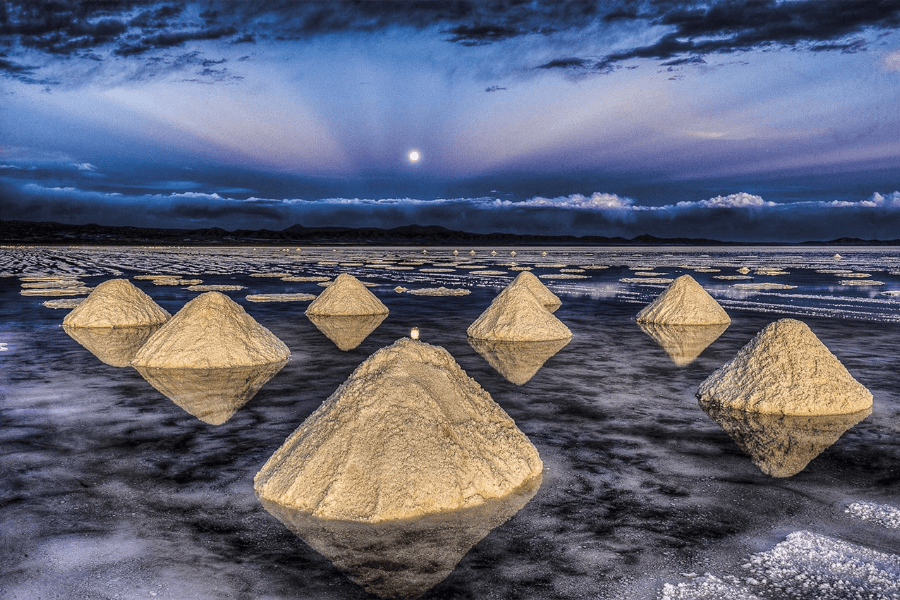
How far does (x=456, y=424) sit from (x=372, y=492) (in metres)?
0.77

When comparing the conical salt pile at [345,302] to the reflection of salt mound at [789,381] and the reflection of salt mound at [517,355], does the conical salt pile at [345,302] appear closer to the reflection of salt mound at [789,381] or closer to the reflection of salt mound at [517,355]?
the reflection of salt mound at [517,355]

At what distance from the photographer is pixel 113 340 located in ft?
36.0

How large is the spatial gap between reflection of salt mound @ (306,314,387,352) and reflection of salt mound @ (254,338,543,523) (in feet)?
18.0

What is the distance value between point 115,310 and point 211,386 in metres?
5.80

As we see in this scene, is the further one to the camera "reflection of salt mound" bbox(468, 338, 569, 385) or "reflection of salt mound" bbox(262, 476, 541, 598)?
"reflection of salt mound" bbox(468, 338, 569, 385)

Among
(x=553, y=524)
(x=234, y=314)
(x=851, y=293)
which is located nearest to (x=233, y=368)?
(x=234, y=314)

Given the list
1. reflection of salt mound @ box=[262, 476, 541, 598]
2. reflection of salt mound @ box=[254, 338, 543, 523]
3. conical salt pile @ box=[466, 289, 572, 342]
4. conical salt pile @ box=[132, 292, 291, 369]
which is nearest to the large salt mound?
conical salt pile @ box=[132, 292, 291, 369]

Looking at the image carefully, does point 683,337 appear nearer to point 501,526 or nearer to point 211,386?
point 211,386

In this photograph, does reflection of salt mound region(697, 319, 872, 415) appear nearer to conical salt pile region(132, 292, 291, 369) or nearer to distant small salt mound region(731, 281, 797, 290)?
conical salt pile region(132, 292, 291, 369)

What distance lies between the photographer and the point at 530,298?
37.8 ft

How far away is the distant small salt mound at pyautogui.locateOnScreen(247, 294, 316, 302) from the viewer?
59.4 feet

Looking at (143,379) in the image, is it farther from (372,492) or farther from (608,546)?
(608,546)

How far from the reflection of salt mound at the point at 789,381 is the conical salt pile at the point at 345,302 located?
8.81 metres

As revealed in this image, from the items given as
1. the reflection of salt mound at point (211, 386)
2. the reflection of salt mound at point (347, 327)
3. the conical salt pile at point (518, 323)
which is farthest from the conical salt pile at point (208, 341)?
the conical salt pile at point (518, 323)
